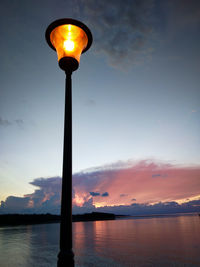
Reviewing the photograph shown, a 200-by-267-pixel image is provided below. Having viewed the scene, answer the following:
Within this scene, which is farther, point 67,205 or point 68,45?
point 68,45

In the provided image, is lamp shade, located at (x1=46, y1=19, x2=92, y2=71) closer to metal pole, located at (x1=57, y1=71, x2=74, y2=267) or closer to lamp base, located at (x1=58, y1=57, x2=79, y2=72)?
lamp base, located at (x1=58, y1=57, x2=79, y2=72)

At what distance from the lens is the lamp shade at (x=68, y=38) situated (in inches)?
141

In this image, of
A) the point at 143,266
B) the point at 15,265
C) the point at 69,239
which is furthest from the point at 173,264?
the point at 69,239

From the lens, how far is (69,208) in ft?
9.66

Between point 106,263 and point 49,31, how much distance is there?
17926 millimetres

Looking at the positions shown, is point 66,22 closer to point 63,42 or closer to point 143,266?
point 63,42

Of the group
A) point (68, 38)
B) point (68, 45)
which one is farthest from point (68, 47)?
point (68, 38)

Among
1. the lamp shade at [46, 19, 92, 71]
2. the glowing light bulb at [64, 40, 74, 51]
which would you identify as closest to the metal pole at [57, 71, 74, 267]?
the lamp shade at [46, 19, 92, 71]

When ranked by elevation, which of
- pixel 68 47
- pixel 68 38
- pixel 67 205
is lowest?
pixel 67 205

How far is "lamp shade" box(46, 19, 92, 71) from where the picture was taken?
11.8ft

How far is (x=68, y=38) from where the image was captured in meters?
3.66

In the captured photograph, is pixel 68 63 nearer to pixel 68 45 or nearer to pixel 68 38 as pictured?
pixel 68 45

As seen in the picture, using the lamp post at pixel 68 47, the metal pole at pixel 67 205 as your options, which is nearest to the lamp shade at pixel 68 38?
the lamp post at pixel 68 47

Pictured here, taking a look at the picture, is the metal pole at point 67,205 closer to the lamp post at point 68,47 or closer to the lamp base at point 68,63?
the lamp post at point 68,47
